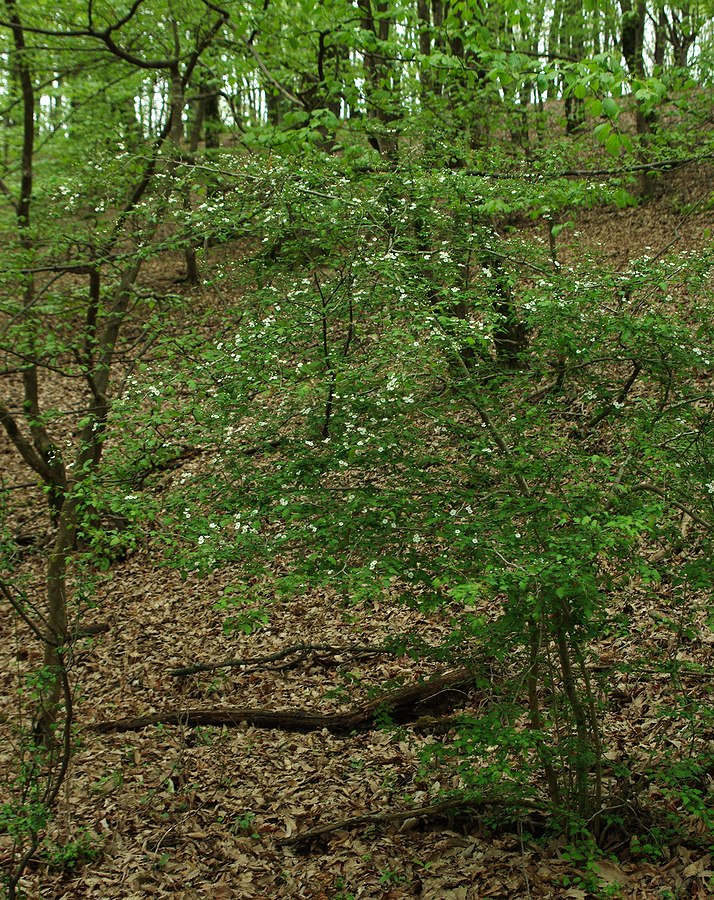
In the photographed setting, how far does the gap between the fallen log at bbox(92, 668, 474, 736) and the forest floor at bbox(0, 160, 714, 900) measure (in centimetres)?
8

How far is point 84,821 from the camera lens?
6.34 meters

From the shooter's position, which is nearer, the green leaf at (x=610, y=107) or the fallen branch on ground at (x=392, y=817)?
the green leaf at (x=610, y=107)

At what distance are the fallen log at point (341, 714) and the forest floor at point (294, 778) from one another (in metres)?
0.08

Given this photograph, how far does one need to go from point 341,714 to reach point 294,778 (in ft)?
2.24

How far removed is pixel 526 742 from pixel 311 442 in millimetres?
2054

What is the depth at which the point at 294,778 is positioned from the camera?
6.38 meters

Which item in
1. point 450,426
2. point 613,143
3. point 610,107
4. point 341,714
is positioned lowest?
point 341,714

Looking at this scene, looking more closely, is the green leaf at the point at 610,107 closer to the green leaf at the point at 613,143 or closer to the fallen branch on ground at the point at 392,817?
the green leaf at the point at 613,143

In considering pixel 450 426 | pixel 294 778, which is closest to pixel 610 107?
pixel 450 426

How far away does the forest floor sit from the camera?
15.5ft

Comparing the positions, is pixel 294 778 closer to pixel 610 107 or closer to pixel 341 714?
pixel 341 714

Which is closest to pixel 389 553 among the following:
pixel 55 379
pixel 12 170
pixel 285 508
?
pixel 285 508

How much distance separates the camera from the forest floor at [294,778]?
4.74 metres

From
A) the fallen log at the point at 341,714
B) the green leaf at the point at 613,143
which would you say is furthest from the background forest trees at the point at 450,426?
the fallen log at the point at 341,714
